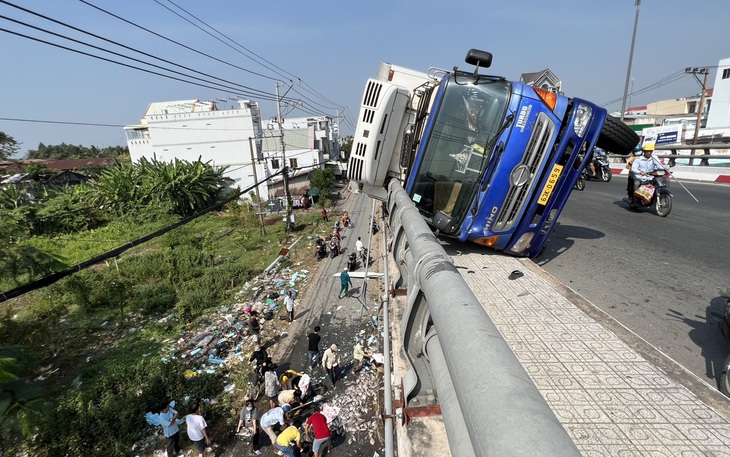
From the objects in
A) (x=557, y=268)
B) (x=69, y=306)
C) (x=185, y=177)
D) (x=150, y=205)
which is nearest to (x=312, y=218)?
(x=185, y=177)

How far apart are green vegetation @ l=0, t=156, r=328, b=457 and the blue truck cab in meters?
5.52

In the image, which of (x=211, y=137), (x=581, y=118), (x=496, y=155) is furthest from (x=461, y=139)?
(x=211, y=137)

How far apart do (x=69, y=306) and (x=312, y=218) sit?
13.0m

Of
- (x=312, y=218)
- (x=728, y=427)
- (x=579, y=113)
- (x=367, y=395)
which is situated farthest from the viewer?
(x=312, y=218)

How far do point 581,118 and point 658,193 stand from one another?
4.73 m

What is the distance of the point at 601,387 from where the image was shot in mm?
2455

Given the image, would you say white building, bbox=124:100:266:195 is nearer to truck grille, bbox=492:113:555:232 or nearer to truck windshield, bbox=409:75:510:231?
truck windshield, bbox=409:75:510:231

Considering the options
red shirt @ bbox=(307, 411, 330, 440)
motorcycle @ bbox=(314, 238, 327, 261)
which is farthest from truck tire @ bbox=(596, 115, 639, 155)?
motorcycle @ bbox=(314, 238, 327, 261)

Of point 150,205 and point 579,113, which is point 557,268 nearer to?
point 579,113

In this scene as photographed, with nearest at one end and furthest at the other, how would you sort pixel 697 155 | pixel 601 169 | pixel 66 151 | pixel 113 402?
pixel 113 402 → pixel 697 155 → pixel 601 169 → pixel 66 151

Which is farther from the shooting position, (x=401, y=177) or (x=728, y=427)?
(x=401, y=177)

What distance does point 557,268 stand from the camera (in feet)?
17.1

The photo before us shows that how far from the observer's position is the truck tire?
17.8 ft

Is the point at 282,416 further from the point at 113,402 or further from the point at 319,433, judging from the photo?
the point at 113,402
